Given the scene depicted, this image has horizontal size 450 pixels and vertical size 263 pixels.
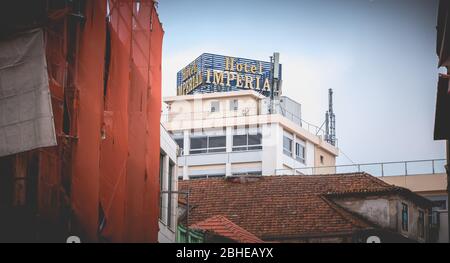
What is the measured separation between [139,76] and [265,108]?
1648 centimetres

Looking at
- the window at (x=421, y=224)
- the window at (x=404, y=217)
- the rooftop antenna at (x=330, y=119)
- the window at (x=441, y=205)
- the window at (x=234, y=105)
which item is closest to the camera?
the rooftop antenna at (x=330, y=119)

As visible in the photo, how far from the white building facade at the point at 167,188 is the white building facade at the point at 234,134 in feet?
37.0

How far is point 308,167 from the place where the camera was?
1244 inches

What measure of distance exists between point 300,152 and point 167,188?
14.8 metres

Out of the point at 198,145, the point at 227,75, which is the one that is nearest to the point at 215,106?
the point at 227,75

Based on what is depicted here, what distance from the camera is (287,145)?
31.4 meters

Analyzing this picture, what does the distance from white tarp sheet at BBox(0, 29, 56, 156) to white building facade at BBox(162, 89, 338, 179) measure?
16038 mm

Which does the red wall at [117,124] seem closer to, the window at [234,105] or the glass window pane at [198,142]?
the glass window pane at [198,142]

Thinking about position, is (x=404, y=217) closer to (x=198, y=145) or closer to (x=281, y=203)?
(x=281, y=203)

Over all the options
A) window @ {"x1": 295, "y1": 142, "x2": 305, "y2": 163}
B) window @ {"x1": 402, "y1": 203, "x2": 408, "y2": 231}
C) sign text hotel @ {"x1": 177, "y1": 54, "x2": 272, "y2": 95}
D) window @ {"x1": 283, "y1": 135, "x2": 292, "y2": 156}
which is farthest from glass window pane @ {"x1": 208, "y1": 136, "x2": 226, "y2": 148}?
window @ {"x1": 402, "y1": 203, "x2": 408, "y2": 231}

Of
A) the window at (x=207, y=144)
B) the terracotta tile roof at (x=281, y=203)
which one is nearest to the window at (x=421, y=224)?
the terracotta tile roof at (x=281, y=203)

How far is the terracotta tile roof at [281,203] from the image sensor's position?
19422 millimetres
